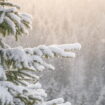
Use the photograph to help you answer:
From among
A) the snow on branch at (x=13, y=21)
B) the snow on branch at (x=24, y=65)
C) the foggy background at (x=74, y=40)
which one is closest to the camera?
the snow on branch at (x=24, y=65)

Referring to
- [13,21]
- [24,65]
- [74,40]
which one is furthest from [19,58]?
[74,40]

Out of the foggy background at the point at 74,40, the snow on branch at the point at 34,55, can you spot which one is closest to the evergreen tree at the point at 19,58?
the snow on branch at the point at 34,55

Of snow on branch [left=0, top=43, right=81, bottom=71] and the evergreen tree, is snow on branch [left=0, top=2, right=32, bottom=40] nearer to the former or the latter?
the evergreen tree

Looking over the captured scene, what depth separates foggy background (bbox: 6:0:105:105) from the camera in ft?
242

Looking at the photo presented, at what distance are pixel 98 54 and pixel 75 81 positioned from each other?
10323 millimetres

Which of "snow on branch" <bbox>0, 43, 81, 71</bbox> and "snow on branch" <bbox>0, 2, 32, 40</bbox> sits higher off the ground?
"snow on branch" <bbox>0, 2, 32, 40</bbox>

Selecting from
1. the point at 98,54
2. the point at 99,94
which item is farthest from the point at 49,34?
the point at 99,94

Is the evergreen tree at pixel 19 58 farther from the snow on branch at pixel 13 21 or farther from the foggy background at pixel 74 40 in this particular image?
the foggy background at pixel 74 40

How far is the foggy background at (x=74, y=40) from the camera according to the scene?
7362 centimetres

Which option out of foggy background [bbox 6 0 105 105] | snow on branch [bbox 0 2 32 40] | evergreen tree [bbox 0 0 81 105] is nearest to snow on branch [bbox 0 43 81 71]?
evergreen tree [bbox 0 0 81 105]

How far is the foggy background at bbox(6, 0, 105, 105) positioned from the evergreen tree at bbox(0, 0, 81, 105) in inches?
2167

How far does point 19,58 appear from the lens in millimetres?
3961

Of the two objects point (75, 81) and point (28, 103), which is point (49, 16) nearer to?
point (75, 81)

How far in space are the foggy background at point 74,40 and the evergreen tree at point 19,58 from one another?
5505 cm
